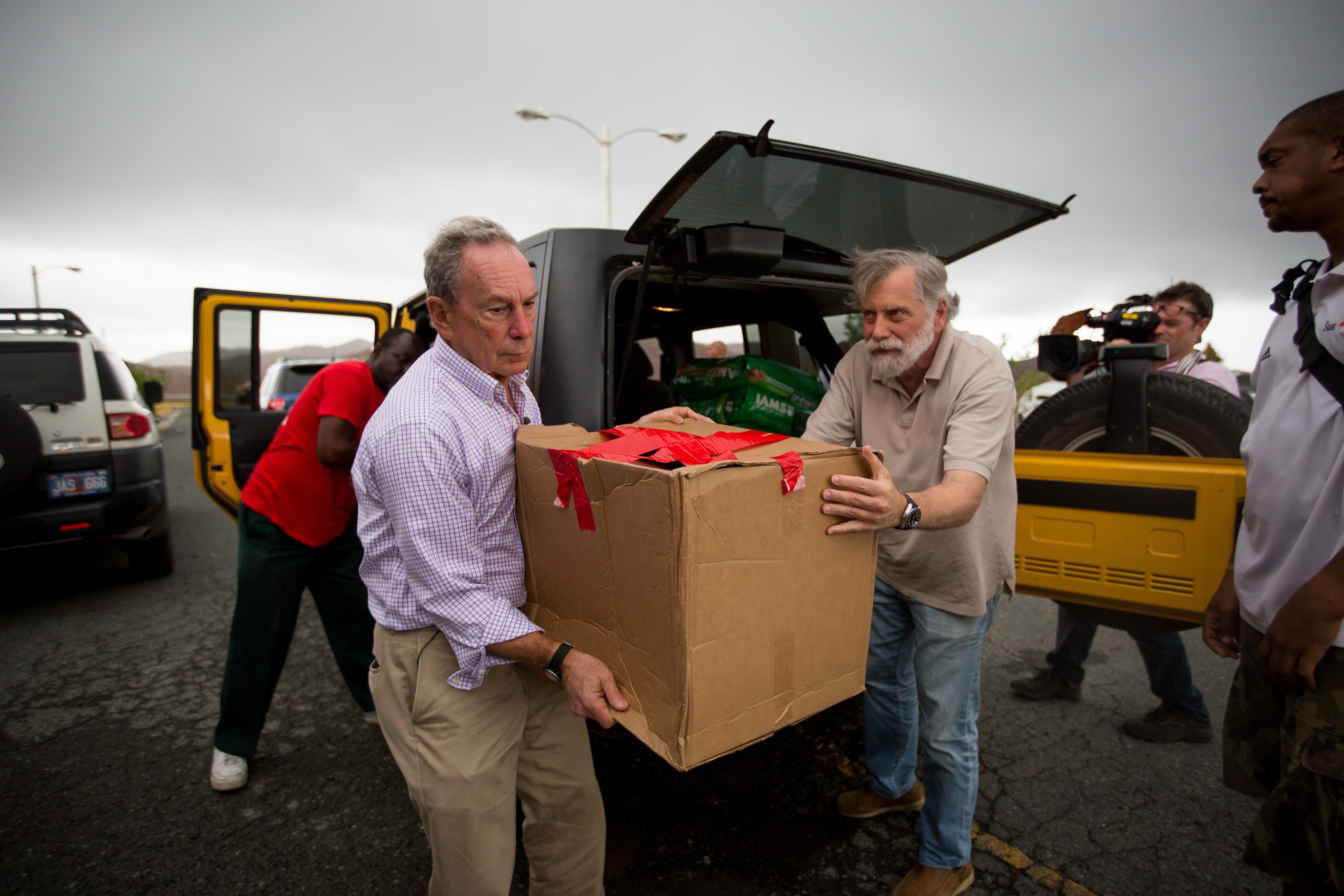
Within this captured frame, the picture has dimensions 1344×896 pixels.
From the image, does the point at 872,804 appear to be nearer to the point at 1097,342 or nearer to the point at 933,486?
the point at 933,486

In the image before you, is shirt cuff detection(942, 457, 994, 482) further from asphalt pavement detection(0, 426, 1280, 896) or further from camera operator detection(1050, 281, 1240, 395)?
camera operator detection(1050, 281, 1240, 395)

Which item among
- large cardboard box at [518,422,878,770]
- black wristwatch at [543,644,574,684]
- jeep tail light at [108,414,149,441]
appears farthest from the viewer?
jeep tail light at [108,414,149,441]

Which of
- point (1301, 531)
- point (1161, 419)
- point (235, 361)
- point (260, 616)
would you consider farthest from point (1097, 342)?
point (235, 361)

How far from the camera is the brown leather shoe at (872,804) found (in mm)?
2281

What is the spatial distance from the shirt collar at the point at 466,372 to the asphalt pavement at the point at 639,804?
1060 millimetres

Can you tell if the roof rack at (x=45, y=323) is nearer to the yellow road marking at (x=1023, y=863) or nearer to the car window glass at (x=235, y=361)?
the car window glass at (x=235, y=361)

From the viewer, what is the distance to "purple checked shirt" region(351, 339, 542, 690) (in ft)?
4.32

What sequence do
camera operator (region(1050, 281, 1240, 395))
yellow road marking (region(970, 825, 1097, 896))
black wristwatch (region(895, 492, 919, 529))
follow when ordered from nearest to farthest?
black wristwatch (region(895, 492, 919, 529)) < yellow road marking (region(970, 825, 1097, 896)) < camera operator (region(1050, 281, 1240, 395))

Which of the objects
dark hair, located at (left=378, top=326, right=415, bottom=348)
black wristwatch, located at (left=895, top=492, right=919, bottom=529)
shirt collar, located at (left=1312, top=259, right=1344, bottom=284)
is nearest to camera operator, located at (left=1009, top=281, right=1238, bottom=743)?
shirt collar, located at (left=1312, top=259, right=1344, bottom=284)

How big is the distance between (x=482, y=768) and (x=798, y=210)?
1773 mm

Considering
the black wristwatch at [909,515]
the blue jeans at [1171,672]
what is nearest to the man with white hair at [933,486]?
the black wristwatch at [909,515]

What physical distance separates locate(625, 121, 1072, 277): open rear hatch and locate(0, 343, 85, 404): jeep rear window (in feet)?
15.7

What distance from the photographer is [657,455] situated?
1.15 m

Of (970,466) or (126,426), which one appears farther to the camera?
Result: (126,426)
